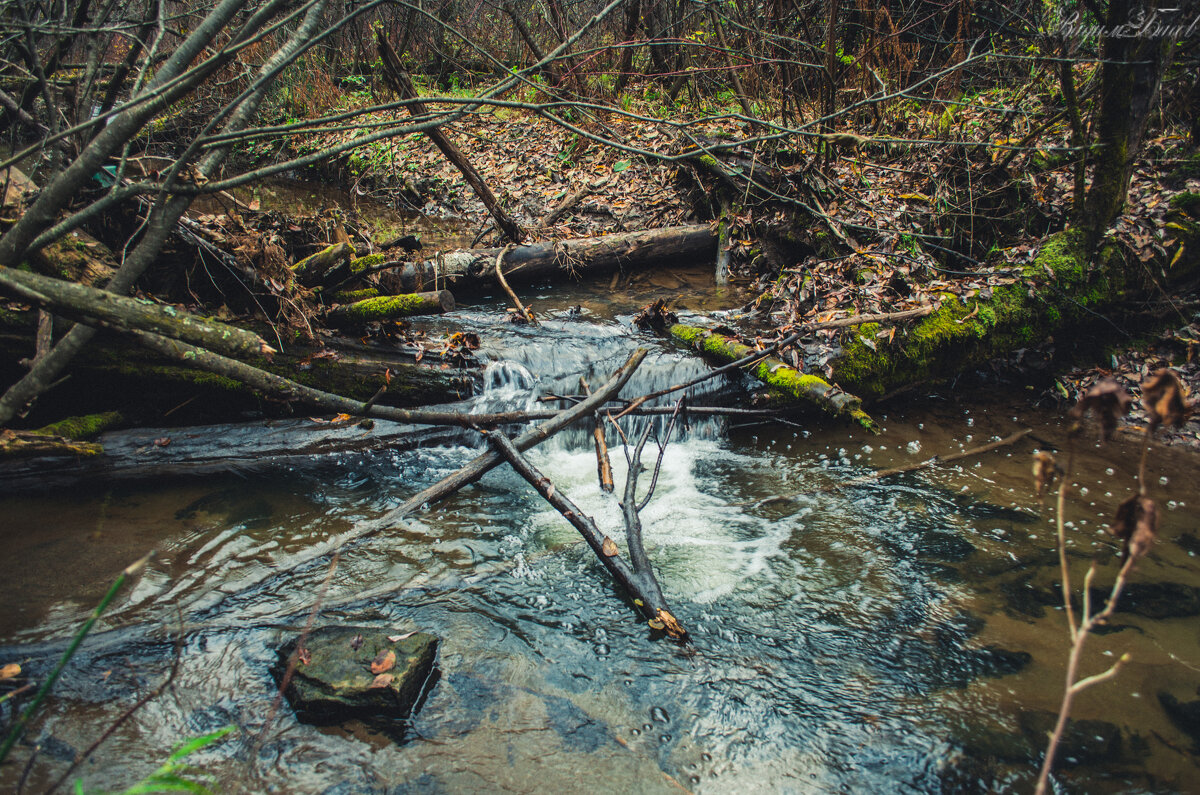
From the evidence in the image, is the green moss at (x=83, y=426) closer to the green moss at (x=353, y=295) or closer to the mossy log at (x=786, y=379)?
the green moss at (x=353, y=295)

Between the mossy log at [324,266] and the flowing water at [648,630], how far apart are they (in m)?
1.83

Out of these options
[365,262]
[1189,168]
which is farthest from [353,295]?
[1189,168]

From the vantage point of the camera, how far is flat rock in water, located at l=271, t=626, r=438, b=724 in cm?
262

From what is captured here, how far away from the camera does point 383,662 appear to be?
276cm

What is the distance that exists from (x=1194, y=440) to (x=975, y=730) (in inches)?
157

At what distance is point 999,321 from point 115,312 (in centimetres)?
647

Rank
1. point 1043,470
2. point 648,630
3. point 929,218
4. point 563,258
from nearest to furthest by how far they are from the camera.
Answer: point 1043,470 < point 648,630 < point 929,218 < point 563,258

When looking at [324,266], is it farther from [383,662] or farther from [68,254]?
[383,662]

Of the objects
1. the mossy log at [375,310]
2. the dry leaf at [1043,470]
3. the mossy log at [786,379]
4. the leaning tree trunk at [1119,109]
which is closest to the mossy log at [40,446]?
the mossy log at [375,310]

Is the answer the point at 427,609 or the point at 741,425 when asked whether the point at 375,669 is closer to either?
the point at 427,609

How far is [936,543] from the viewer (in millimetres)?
3945

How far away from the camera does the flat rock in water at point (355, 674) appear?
2621mm

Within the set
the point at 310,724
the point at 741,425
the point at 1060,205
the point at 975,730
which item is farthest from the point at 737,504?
the point at 1060,205

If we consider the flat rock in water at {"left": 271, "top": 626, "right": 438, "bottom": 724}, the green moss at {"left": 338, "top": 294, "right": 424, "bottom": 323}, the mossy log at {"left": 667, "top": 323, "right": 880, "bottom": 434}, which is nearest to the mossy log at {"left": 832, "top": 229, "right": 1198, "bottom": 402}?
the mossy log at {"left": 667, "top": 323, "right": 880, "bottom": 434}
